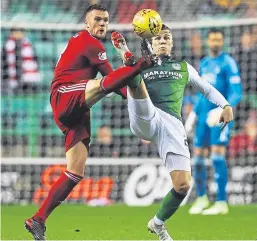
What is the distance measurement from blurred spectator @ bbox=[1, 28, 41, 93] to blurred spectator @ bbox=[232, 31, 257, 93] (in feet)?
10.4

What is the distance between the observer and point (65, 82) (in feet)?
22.1

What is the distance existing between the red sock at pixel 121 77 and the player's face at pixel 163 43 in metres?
1.11

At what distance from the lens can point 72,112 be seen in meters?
6.57

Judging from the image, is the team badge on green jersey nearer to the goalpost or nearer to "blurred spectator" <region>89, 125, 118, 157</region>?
the goalpost

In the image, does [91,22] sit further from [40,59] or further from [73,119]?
[40,59]

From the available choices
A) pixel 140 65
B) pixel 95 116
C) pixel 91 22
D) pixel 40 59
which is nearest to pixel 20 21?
pixel 40 59

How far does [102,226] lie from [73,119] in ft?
6.64

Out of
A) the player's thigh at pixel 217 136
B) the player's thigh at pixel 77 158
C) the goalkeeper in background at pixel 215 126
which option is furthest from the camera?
the goalkeeper in background at pixel 215 126

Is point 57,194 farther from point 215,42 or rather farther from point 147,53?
point 215,42

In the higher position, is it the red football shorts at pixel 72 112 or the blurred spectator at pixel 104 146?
the red football shorts at pixel 72 112

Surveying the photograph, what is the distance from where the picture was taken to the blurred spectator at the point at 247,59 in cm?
1309

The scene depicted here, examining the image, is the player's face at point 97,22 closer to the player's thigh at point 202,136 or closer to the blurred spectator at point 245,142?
the player's thigh at point 202,136

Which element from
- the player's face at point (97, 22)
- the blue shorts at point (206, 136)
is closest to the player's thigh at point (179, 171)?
the player's face at point (97, 22)

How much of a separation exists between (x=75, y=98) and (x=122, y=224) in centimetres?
254
